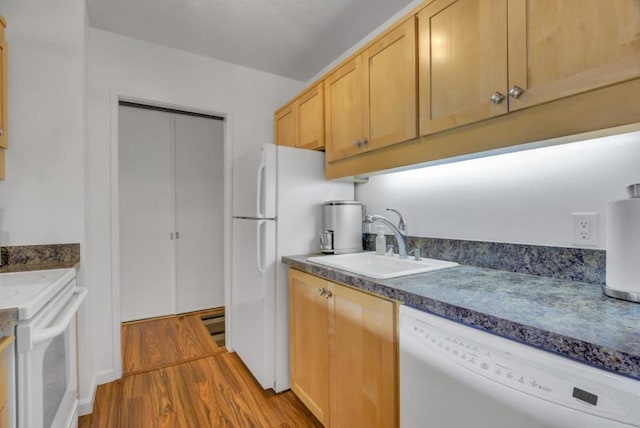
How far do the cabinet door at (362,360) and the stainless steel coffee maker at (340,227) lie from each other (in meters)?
0.57

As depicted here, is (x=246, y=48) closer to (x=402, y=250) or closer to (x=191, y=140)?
(x=191, y=140)

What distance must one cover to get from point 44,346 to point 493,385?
1496 mm

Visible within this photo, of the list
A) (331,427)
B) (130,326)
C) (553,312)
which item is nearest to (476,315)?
(553,312)

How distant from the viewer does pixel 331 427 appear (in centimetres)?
147

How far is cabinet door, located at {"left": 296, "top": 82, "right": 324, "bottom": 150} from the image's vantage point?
6.78ft

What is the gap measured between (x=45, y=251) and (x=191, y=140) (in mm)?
2157

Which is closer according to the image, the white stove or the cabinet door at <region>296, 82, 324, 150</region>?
the white stove

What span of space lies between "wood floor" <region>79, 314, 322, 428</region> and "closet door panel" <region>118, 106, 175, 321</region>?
2.24ft

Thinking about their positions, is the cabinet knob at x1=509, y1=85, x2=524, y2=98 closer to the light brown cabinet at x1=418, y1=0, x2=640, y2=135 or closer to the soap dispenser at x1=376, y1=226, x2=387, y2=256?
the light brown cabinet at x1=418, y1=0, x2=640, y2=135

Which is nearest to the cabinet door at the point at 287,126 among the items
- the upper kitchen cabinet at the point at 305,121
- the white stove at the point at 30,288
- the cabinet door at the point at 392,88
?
the upper kitchen cabinet at the point at 305,121

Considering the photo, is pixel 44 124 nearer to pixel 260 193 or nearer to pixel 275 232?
pixel 260 193

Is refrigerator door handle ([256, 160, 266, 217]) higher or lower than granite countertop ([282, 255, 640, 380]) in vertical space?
higher

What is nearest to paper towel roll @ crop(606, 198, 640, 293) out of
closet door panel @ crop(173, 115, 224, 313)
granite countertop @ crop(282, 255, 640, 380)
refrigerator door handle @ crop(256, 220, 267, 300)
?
granite countertop @ crop(282, 255, 640, 380)

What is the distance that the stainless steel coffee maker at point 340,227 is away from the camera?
77.7 inches
